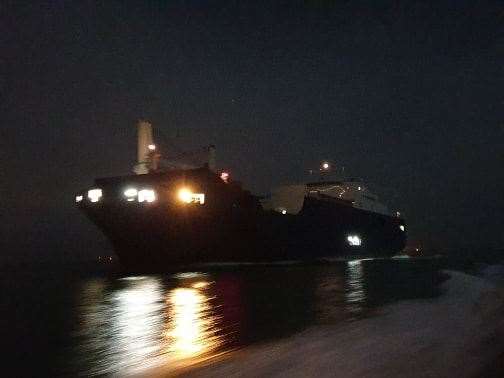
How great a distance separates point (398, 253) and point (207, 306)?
2295 inches

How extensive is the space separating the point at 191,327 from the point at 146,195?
70.4 feet

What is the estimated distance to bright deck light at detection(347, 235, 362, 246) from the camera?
52156 millimetres

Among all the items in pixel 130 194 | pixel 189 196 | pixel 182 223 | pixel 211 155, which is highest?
pixel 211 155

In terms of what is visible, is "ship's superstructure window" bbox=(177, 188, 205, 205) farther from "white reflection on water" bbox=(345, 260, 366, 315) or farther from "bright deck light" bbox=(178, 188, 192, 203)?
"white reflection on water" bbox=(345, 260, 366, 315)

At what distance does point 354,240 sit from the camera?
53.3m

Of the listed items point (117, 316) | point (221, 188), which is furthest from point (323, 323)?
point (221, 188)

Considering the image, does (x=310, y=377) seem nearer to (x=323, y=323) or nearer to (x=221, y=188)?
(x=323, y=323)

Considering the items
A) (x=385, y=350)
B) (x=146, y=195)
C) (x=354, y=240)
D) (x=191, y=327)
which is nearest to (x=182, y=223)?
(x=146, y=195)

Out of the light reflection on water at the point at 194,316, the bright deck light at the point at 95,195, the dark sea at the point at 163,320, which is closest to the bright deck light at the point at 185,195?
the bright deck light at the point at 95,195

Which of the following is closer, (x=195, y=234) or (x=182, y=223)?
(x=182, y=223)

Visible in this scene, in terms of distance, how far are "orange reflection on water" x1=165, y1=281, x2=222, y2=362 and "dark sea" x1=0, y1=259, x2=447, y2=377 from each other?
0.07 feet

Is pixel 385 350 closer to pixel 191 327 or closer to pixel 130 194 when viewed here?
pixel 191 327

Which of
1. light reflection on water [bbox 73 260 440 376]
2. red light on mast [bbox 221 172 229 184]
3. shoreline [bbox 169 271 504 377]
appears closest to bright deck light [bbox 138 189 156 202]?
red light on mast [bbox 221 172 229 184]

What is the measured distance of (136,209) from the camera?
3253 cm
